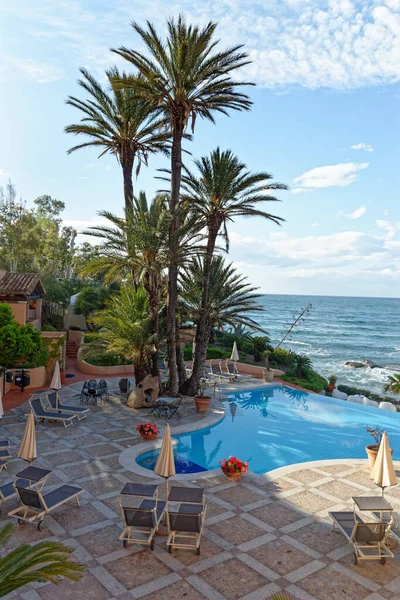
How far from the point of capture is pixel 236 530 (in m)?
8.51

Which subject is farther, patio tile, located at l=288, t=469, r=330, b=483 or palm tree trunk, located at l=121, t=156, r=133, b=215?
palm tree trunk, located at l=121, t=156, r=133, b=215

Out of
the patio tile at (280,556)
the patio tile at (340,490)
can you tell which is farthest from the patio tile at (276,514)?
the patio tile at (340,490)

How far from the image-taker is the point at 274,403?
70.9 feet

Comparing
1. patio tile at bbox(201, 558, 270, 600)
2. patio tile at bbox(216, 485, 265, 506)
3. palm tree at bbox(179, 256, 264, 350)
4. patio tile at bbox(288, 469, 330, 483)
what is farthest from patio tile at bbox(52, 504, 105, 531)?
palm tree at bbox(179, 256, 264, 350)

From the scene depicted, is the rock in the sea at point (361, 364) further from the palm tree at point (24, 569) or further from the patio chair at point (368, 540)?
the palm tree at point (24, 569)

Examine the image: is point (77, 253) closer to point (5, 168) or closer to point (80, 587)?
point (5, 168)

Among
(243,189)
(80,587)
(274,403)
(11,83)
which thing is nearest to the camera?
(80,587)

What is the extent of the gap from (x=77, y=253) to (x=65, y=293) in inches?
1337

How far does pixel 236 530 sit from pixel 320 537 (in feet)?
5.28

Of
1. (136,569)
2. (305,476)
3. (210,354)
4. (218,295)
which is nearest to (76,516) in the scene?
(136,569)

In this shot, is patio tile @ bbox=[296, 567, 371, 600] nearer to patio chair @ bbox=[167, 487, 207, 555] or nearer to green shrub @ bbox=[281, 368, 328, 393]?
patio chair @ bbox=[167, 487, 207, 555]

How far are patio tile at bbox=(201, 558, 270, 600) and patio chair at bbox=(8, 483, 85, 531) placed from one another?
3.36 m

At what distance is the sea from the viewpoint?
50875 mm

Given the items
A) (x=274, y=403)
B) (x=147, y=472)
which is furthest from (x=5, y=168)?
(x=147, y=472)
